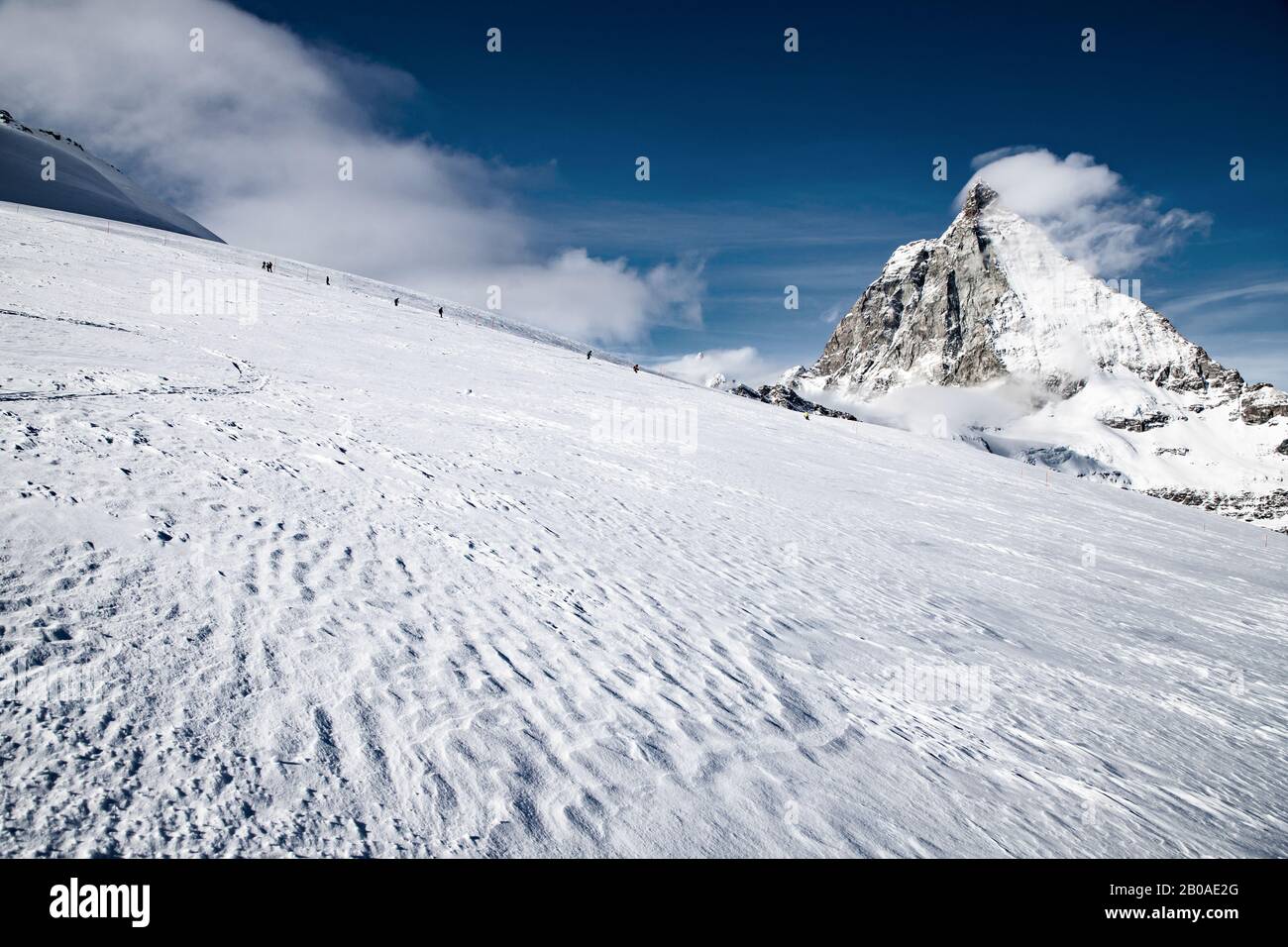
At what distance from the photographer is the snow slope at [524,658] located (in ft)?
11.3

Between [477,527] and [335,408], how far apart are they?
6.23 meters

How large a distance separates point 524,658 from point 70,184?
99.7 meters

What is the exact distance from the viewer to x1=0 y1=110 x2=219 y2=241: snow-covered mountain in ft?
206

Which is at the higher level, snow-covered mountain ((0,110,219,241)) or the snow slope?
snow-covered mountain ((0,110,219,241))

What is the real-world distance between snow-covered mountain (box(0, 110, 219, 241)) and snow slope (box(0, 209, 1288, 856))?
7215cm

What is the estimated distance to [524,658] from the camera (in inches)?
206

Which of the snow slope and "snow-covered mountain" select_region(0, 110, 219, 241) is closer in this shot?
the snow slope

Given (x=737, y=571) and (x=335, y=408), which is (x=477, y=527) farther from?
(x=335, y=408)

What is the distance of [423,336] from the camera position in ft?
87.8

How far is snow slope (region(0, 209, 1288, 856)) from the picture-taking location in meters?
3.46

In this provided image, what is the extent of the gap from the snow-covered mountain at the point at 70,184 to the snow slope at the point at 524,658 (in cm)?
7215

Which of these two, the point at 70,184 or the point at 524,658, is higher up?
the point at 70,184

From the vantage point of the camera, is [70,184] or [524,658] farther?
[70,184]
